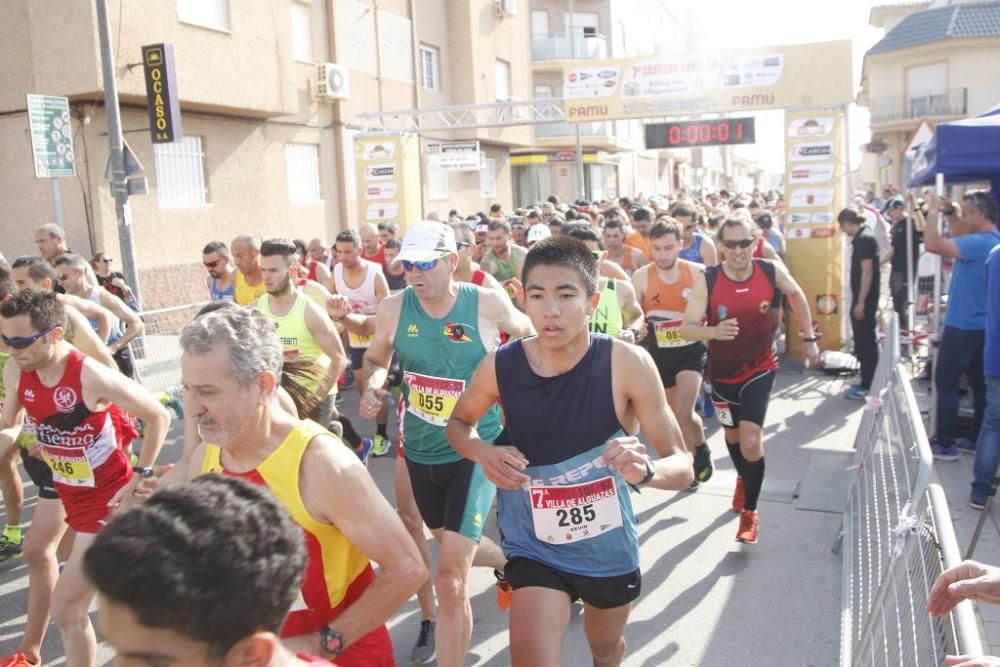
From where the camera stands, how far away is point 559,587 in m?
3.08

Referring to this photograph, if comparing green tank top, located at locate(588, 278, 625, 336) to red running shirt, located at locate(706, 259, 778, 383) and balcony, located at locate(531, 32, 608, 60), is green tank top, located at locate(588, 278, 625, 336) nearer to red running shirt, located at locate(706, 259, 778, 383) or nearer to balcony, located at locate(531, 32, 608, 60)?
red running shirt, located at locate(706, 259, 778, 383)

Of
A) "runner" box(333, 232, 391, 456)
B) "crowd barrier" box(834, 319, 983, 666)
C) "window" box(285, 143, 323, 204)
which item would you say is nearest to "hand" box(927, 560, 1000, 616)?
"crowd barrier" box(834, 319, 983, 666)

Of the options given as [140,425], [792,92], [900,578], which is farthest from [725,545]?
[792,92]

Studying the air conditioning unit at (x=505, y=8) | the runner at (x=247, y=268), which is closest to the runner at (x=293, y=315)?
the runner at (x=247, y=268)

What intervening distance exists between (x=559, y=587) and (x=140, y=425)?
6.05 m

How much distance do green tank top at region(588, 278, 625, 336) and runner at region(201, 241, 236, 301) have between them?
400 centimetres

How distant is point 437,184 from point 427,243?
2318 cm

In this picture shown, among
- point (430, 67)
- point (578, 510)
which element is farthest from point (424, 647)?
point (430, 67)

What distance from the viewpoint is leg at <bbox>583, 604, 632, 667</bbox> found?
3.19 metres

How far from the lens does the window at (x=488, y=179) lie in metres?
29.8

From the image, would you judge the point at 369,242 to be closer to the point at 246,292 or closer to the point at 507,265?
the point at 507,265

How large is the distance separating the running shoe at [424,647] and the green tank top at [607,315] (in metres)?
2.58

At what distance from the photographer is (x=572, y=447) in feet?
10.1

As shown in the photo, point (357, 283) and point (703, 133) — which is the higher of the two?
point (703, 133)
